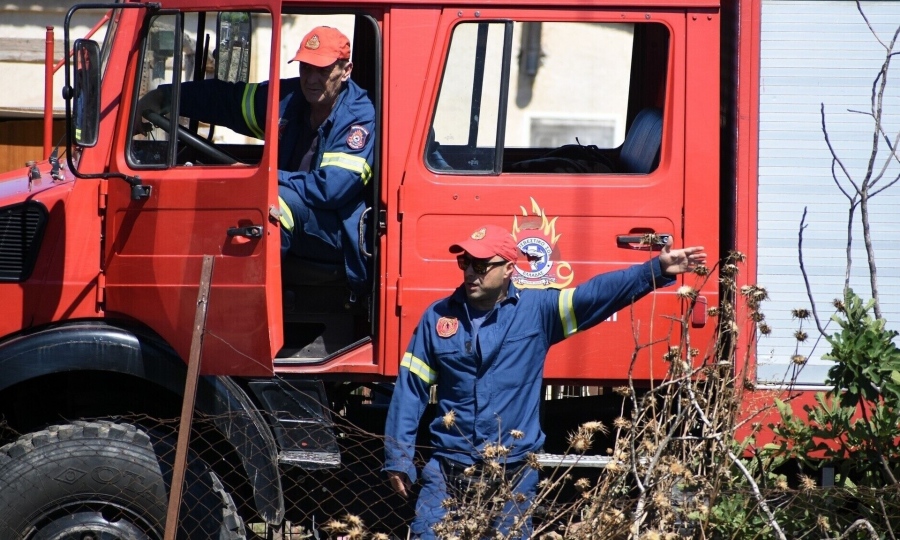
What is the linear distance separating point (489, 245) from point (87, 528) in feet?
6.46

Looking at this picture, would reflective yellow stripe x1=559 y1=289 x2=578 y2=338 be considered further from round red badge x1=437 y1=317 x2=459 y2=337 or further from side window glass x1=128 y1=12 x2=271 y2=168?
side window glass x1=128 y1=12 x2=271 y2=168

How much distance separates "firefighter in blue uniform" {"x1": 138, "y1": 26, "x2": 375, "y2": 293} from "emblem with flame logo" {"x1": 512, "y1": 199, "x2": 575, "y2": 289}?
26.6 inches

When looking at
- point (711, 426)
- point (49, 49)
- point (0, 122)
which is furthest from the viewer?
point (0, 122)

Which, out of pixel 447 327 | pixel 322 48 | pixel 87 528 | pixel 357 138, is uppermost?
pixel 322 48

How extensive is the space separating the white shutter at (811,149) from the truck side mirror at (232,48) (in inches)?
86.0

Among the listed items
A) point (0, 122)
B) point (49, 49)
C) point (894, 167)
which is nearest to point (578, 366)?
point (894, 167)

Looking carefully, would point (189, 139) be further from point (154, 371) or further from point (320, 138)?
point (154, 371)

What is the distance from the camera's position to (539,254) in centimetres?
416

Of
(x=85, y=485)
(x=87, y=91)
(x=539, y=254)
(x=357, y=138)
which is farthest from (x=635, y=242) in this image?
(x=85, y=485)

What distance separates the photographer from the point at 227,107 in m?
4.52

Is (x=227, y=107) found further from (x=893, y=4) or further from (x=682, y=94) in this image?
(x=893, y=4)

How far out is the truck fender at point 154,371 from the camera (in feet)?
13.4

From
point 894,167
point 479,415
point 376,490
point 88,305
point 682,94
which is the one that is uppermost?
point 682,94

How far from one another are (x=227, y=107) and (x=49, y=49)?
3.38 feet
